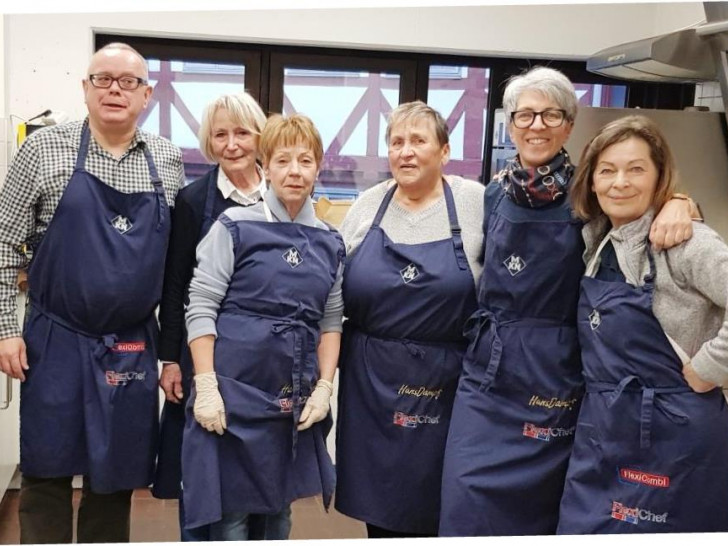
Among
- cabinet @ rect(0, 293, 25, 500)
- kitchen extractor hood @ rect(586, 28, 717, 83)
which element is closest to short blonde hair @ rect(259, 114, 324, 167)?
kitchen extractor hood @ rect(586, 28, 717, 83)

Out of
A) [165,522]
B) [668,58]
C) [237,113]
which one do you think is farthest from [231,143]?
[165,522]

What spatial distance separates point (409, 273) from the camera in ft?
6.23

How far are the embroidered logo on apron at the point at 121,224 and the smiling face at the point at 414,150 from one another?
25.8 inches

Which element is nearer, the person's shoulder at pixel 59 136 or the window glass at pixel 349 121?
the person's shoulder at pixel 59 136

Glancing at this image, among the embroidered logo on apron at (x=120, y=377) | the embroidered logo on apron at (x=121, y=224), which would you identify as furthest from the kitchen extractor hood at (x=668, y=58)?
the embroidered logo on apron at (x=120, y=377)

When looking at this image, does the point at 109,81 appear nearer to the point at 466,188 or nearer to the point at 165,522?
the point at 466,188

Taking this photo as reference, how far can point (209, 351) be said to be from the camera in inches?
69.9

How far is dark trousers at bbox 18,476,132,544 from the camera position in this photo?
6.57ft

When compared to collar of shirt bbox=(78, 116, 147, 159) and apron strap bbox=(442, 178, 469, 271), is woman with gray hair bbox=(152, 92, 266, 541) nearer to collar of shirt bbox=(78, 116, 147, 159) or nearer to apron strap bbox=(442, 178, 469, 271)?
collar of shirt bbox=(78, 116, 147, 159)

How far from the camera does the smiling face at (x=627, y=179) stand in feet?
5.29

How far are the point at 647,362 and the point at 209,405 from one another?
93cm

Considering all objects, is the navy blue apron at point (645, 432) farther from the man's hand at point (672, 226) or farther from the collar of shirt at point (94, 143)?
the collar of shirt at point (94, 143)

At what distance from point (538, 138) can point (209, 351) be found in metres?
0.86

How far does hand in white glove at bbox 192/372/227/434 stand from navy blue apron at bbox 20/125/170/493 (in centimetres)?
29
